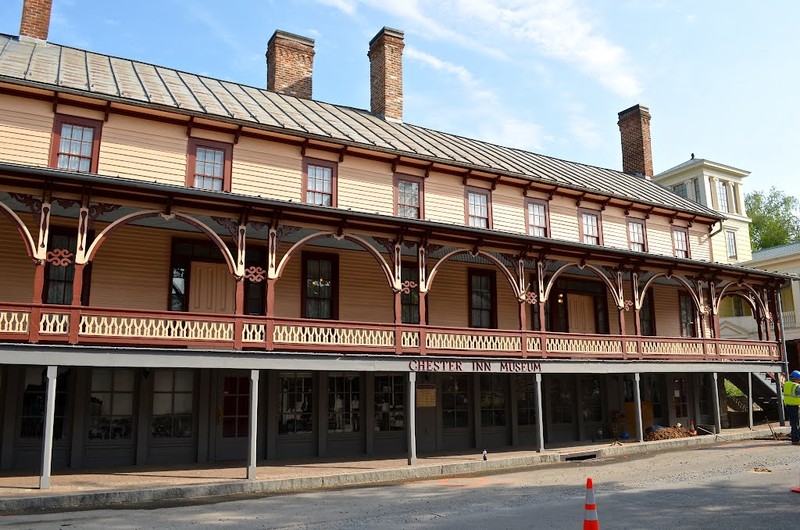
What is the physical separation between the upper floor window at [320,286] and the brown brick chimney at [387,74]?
7879 mm

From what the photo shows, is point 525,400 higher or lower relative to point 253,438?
higher

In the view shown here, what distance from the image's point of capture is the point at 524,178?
2361 centimetres

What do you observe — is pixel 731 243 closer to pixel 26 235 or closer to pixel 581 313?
pixel 581 313

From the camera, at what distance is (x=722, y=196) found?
47.3 meters

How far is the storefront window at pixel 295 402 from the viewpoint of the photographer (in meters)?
19.1

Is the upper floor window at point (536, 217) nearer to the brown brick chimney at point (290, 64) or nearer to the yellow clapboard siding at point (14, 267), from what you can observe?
the brown brick chimney at point (290, 64)

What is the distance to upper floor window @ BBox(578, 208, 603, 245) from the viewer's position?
25594 millimetres

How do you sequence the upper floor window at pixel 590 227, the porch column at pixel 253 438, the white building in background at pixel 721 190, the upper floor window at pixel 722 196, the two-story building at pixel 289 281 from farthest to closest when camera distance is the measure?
the upper floor window at pixel 722 196 < the white building in background at pixel 721 190 < the upper floor window at pixel 590 227 < the two-story building at pixel 289 281 < the porch column at pixel 253 438

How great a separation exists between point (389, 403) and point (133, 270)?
27.4ft

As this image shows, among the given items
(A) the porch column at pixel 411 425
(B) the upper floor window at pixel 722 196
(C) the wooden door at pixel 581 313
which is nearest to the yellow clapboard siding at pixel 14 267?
(A) the porch column at pixel 411 425

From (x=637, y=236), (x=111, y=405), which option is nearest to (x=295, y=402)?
(x=111, y=405)

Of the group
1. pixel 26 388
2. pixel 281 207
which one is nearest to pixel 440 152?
pixel 281 207

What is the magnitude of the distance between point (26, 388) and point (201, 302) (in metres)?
4.58

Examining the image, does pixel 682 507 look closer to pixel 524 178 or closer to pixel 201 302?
pixel 201 302
